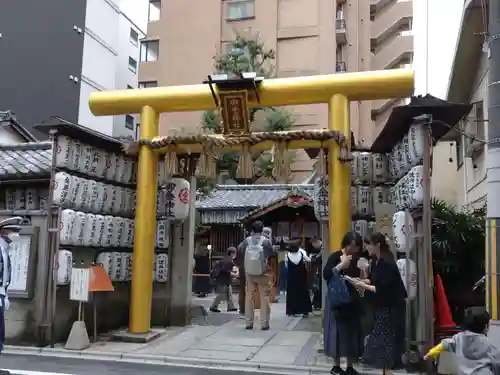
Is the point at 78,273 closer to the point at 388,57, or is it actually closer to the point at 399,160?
the point at 399,160

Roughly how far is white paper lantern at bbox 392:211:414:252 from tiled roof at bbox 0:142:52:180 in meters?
6.60

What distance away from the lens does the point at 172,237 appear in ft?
40.0

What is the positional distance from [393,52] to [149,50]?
1930cm

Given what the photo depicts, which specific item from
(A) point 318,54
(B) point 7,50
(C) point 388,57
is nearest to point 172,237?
(B) point 7,50

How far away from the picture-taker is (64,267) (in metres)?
9.59

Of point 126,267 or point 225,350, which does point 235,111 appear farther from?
point 225,350

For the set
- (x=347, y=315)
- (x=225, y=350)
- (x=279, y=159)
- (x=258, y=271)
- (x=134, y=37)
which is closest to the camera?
(x=347, y=315)

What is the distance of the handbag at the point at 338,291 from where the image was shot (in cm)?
706

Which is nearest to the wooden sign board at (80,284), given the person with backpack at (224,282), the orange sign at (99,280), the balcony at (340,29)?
the orange sign at (99,280)

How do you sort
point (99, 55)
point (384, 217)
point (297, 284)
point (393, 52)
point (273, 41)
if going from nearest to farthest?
1. point (384, 217)
2. point (297, 284)
3. point (99, 55)
4. point (273, 41)
5. point (393, 52)

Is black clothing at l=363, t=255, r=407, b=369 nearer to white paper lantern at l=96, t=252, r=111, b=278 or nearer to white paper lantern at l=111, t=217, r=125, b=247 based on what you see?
white paper lantern at l=96, t=252, r=111, b=278

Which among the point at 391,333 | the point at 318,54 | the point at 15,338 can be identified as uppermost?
the point at 318,54

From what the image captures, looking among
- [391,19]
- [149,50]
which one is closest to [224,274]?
[149,50]

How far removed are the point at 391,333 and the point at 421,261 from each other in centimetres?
171
